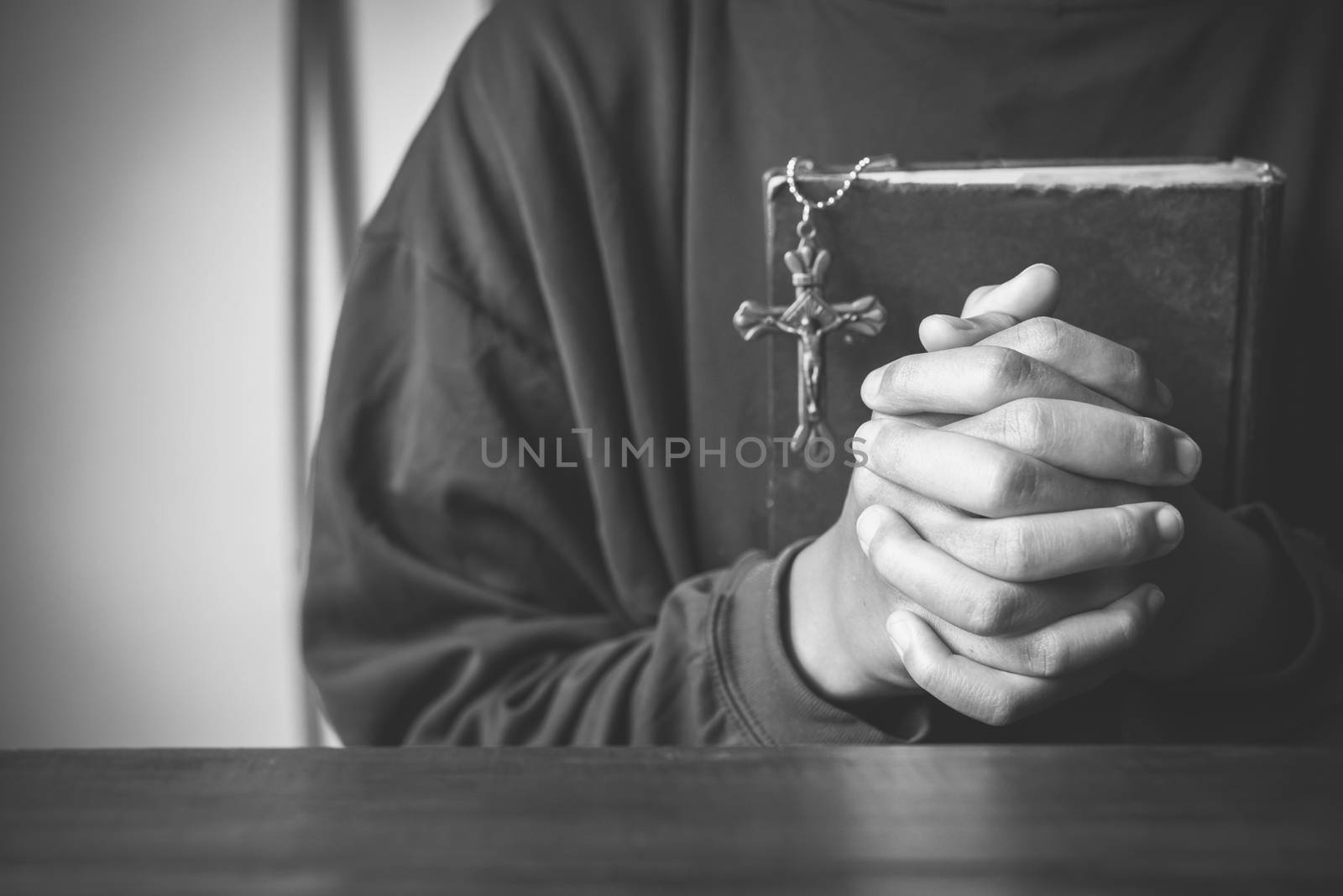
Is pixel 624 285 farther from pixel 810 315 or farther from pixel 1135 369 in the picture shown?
pixel 1135 369

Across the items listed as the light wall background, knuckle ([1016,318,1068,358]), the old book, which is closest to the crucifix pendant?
the old book

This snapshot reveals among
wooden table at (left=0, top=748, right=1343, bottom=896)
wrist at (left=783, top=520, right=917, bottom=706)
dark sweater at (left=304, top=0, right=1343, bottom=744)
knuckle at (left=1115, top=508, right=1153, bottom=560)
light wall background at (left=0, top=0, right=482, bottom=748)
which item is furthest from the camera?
light wall background at (left=0, top=0, right=482, bottom=748)

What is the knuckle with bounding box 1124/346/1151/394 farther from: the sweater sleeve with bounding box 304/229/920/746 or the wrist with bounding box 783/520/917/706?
the sweater sleeve with bounding box 304/229/920/746

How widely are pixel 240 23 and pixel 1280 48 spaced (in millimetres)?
1129

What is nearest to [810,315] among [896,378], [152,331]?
[896,378]

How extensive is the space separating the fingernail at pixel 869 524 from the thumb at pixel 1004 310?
0.08 m

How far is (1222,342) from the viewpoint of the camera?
0.56 m

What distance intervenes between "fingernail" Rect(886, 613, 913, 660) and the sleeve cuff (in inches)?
4.6

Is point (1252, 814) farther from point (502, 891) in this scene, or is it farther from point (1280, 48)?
point (1280, 48)

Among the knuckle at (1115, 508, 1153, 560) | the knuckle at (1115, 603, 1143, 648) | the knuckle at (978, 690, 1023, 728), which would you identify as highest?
the knuckle at (1115, 508, 1153, 560)

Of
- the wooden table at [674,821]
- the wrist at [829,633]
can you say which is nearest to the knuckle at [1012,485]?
the wrist at [829,633]

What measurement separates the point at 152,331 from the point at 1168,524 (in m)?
1.23

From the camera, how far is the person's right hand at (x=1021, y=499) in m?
0.41

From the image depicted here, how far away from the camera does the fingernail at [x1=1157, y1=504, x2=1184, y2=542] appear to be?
1.35ft
